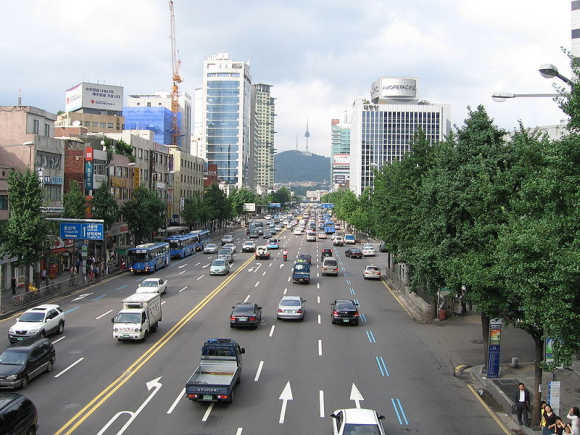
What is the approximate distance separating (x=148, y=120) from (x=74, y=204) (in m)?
106

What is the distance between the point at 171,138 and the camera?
161 metres

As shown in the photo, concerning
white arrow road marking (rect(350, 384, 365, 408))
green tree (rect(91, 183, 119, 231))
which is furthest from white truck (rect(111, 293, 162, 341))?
green tree (rect(91, 183, 119, 231))

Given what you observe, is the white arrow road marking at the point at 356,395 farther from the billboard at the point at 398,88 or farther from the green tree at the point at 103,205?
the billboard at the point at 398,88

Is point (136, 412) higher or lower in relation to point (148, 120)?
lower

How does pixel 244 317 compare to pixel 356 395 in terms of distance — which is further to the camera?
pixel 244 317

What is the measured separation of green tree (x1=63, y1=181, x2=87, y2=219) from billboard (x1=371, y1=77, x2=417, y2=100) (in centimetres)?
16085

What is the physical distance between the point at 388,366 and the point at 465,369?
336cm

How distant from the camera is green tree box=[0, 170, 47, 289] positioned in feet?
121

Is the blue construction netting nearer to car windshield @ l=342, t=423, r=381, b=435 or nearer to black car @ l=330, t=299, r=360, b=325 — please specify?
black car @ l=330, t=299, r=360, b=325

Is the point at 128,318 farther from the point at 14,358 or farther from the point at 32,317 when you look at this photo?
the point at 14,358

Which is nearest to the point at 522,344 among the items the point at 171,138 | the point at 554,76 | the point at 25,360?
the point at 554,76

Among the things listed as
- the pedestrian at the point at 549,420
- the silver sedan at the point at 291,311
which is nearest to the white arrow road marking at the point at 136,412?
the silver sedan at the point at 291,311

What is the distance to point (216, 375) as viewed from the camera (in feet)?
61.4

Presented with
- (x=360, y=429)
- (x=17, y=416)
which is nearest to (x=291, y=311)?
(x=360, y=429)
